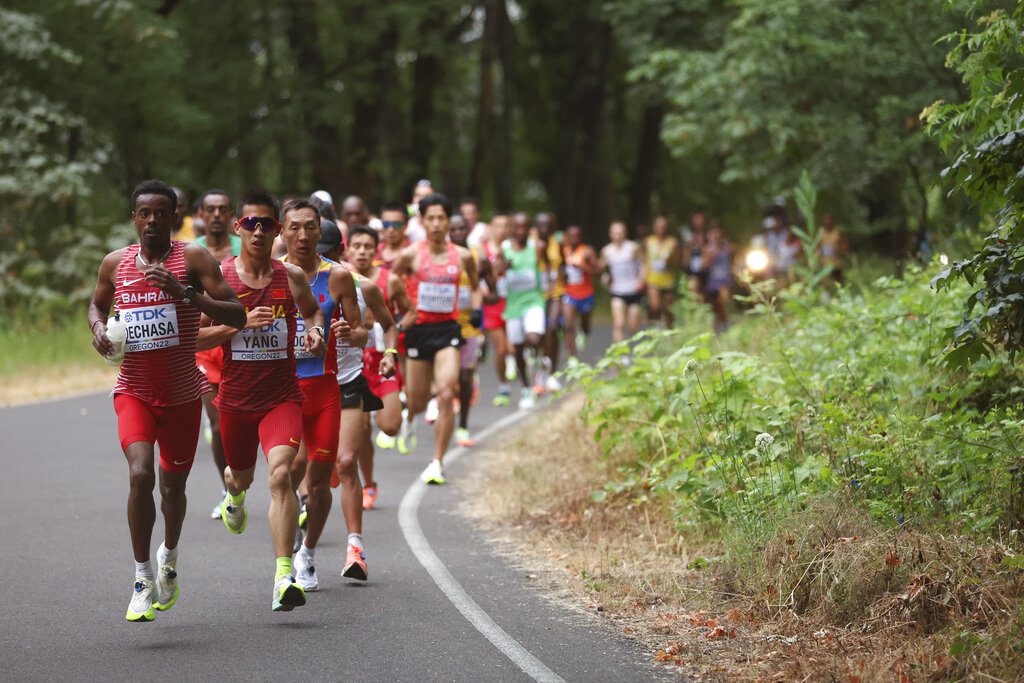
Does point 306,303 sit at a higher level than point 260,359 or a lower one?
higher

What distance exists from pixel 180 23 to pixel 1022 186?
96.3 feet

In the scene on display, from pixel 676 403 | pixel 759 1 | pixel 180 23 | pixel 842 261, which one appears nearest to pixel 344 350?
pixel 676 403

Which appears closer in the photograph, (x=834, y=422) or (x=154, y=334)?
(x=154, y=334)

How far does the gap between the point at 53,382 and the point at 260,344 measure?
12636 millimetres

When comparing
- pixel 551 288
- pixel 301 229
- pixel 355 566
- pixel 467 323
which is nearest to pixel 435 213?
pixel 467 323

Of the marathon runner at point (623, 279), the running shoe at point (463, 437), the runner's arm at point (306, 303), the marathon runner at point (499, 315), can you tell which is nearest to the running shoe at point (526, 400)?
the marathon runner at point (499, 315)

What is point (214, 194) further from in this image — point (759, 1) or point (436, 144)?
point (436, 144)

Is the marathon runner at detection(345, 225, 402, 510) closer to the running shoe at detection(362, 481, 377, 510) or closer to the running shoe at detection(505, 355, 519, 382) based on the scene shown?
the running shoe at detection(362, 481, 377, 510)

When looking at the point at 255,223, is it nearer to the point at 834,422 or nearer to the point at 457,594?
the point at 457,594

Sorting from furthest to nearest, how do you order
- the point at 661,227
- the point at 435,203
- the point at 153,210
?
1. the point at 661,227
2. the point at 435,203
3. the point at 153,210

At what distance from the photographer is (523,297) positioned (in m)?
18.3

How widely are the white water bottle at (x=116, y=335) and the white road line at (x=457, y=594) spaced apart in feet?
7.07

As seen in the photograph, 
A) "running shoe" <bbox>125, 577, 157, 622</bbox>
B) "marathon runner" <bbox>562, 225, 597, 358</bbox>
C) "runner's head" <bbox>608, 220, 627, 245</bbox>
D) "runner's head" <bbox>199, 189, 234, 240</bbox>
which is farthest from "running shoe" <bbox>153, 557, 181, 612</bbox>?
"runner's head" <bbox>608, 220, 627, 245</bbox>

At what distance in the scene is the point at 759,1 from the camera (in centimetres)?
1983
